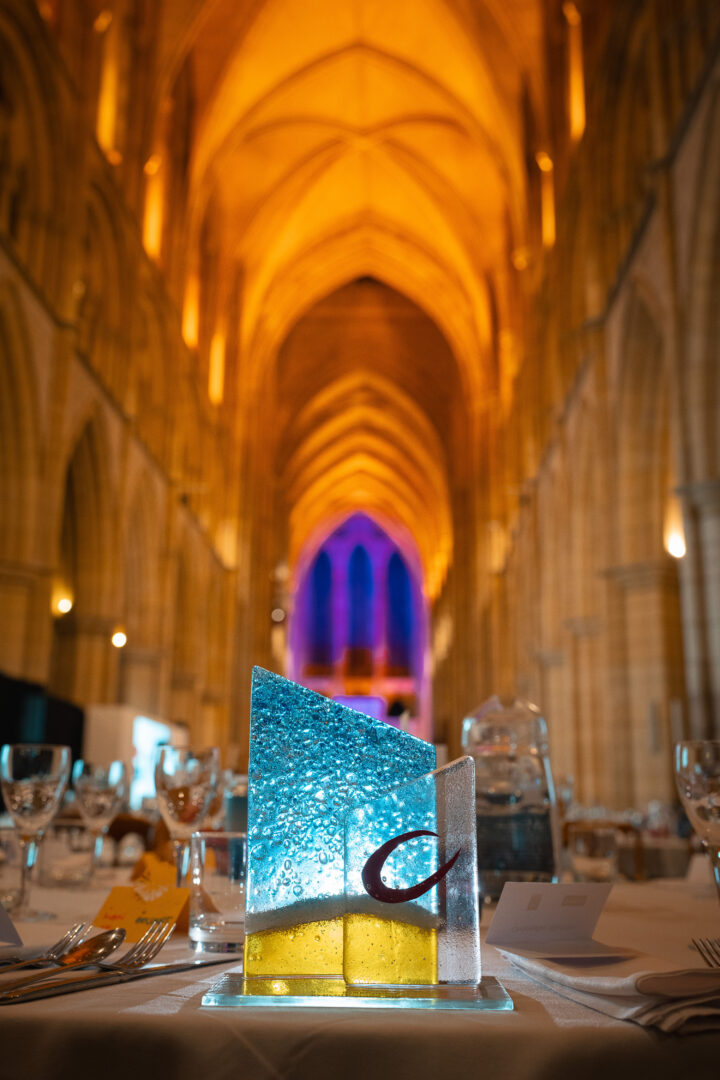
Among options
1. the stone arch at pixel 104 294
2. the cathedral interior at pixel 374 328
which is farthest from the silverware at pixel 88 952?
the stone arch at pixel 104 294

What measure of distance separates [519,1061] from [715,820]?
72cm

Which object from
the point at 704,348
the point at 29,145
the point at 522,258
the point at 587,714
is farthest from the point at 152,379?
the point at 704,348

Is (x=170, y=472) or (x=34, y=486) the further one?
(x=170, y=472)

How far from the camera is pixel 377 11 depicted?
63.4 feet

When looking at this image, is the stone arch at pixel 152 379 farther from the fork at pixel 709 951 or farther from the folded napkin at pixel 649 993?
the folded napkin at pixel 649 993

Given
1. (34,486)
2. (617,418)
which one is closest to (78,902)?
(34,486)

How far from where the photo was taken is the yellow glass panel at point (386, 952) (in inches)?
41.2

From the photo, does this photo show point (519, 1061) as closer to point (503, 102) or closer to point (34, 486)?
point (34, 486)

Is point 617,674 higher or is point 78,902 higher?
point 617,674

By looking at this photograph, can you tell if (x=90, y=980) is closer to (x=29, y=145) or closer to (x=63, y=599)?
(x=29, y=145)

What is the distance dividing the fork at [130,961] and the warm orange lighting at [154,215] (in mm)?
15981

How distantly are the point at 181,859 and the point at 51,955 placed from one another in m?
0.61

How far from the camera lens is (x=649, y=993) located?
0.99m

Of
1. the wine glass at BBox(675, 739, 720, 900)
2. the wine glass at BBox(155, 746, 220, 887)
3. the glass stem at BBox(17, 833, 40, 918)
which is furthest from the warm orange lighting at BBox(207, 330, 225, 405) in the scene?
the wine glass at BBox(675, 739, 720, 900)
